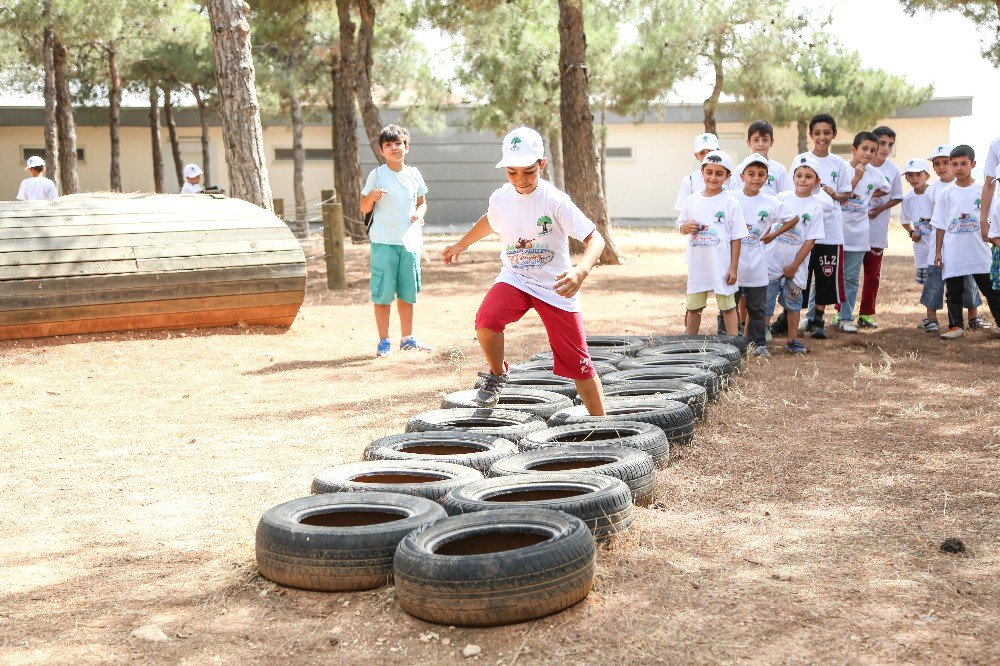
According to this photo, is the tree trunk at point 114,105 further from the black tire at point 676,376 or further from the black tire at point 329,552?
the black tire at point 329,552

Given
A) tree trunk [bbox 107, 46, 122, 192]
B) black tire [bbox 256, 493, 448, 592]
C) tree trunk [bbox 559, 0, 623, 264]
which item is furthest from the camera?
tree trunk [bbox 107, 46, 122, 192]

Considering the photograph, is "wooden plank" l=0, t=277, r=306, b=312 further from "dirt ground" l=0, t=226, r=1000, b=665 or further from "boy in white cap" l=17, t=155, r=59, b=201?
"boy in white cap" l=17, t=155, r=59, b=201

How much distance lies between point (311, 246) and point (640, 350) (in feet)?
44.5

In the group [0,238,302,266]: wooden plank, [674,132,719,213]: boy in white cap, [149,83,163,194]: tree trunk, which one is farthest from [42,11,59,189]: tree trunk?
[674,132,719,213]: boy in white cap

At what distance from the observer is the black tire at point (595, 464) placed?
175 inches

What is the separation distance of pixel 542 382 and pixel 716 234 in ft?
7.16

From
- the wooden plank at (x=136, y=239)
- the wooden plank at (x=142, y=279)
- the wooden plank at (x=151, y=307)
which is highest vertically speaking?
the wooden plank at (x=136, y=239)

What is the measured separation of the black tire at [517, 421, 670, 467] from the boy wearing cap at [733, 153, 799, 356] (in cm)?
353

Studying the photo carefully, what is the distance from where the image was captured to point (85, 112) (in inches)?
1380

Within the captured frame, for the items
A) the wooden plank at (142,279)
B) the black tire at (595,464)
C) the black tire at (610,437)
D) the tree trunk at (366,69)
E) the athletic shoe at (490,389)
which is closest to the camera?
the black tire at (595,464)

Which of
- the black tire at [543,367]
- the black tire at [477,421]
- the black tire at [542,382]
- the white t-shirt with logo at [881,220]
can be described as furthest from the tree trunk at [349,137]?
the black tire at [477,421]

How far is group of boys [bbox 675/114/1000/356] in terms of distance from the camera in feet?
26.6

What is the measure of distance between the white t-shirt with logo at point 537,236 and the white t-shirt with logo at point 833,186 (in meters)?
4.60

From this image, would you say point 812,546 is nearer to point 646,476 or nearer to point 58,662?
point 646,476
